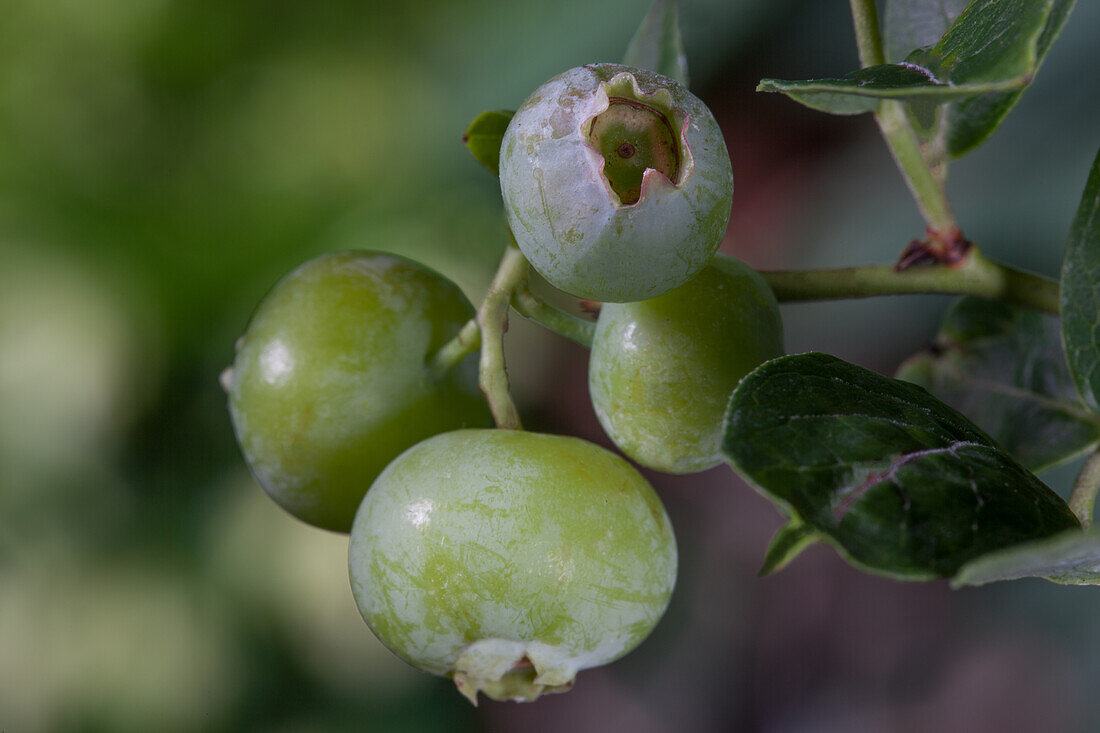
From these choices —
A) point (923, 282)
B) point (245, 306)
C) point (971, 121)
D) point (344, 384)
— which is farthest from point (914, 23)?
point (245, 306)

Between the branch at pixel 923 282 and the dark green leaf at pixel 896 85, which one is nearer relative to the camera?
the dark green leaf at pixel 896 85

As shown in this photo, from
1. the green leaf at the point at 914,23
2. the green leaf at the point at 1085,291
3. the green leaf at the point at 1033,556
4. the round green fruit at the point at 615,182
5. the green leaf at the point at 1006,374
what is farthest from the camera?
the green leaf at the point at 1006,374

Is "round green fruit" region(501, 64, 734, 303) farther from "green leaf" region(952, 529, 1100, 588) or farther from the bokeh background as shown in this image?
the bokeh background

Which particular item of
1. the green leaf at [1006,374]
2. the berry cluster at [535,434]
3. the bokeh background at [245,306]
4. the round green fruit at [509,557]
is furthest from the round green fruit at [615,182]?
the bokeh background at [245,306]

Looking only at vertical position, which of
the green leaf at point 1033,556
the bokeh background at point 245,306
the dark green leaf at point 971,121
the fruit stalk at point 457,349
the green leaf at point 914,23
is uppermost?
the green leaf at point 914,23

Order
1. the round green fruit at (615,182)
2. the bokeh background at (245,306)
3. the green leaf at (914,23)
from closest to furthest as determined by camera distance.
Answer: the round green fruit at (615,182) → the green leaf at (914,23) → the bokeh background at (245,306)

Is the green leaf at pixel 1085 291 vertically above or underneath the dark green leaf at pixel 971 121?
underneath

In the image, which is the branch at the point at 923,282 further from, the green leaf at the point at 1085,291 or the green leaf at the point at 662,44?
the green leaf at the point at 662,44
